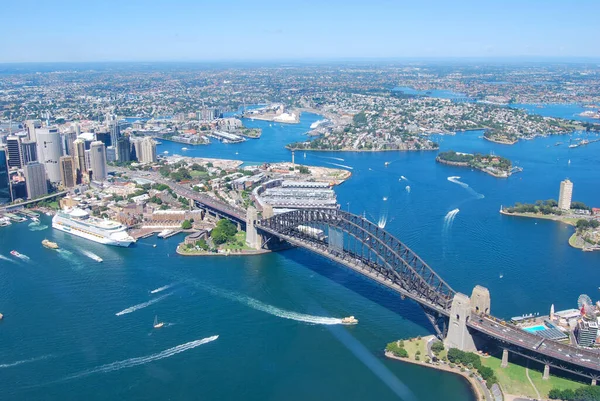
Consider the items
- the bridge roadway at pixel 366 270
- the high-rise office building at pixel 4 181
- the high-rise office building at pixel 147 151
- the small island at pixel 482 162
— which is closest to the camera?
the bridge roadway at pixel 366 270

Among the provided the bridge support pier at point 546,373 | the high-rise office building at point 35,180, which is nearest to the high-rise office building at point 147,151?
the high-rise office building at point 35,180

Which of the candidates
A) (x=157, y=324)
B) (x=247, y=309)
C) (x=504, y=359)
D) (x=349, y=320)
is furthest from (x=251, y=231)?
(x=504, y=359)

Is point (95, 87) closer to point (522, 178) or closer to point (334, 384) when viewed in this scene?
point (522, 178)

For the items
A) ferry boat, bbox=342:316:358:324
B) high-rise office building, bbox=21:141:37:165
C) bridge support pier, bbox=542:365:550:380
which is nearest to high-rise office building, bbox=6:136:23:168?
high-rise office building, bbox=21:141:37:165

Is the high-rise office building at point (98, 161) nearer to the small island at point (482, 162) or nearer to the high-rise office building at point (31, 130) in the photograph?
the high-rise office building at point (31, 130)

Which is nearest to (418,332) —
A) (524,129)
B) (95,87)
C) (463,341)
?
(463,341)

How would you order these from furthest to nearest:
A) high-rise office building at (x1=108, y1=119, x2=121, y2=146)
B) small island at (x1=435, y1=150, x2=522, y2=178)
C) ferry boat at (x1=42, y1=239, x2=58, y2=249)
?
high-rise office building at (x1=108, y1=119, x2=121, y2=146) → small island at (x1=435, y1=150, x2=522, y2=178) → ferry boat at (x1=42, y1=239, x2=58, y2=249)

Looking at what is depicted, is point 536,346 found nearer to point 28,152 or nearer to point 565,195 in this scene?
point 565,195

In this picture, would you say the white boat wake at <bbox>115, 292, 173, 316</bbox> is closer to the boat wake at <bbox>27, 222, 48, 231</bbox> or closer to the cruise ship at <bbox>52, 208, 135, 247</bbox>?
the cruise ship at <bbox>52, 208, 135, 247</bbox>
